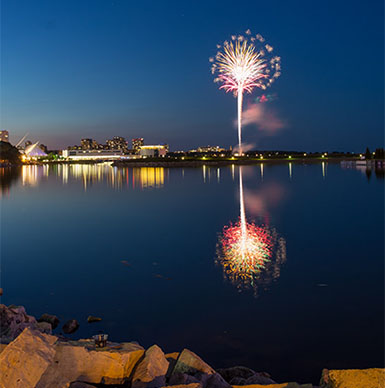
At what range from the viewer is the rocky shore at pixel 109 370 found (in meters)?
4.45

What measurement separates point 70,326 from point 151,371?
13.0 ft

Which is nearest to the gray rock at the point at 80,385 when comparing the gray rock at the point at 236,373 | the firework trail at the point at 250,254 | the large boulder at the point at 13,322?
the gray rock at the point at 236,373

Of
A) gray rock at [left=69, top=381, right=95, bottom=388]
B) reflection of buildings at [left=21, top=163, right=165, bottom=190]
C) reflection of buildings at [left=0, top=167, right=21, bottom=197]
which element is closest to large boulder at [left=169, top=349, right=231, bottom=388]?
gray rock at [left=69, top=381, right=95, bottom=388]

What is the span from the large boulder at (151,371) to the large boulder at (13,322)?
11.0ft

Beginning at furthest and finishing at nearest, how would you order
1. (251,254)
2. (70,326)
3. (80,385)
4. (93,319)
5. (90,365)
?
(251,254)
(93,319)
(70,326)
(90,365)
(80,385)

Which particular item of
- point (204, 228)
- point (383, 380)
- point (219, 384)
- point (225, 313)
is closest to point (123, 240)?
point (204, 228)

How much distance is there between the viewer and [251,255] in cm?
1372

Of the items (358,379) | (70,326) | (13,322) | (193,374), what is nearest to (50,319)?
(70,326)

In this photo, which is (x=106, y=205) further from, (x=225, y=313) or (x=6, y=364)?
(x=6, y=364)

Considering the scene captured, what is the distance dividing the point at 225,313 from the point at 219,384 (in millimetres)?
3765

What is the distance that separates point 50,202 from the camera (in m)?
32.8

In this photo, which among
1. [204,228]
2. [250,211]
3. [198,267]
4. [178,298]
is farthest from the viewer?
[250,211]

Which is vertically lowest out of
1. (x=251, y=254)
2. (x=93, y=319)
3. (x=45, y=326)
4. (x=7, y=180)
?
(x=93, y=319)

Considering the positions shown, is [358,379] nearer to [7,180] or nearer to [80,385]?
[80,385]
